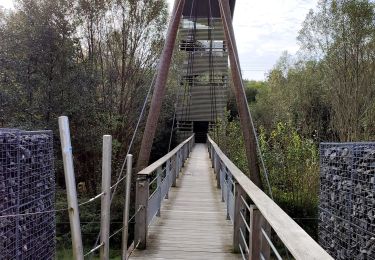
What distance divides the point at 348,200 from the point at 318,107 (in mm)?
19463

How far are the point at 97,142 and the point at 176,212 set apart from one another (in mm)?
6888

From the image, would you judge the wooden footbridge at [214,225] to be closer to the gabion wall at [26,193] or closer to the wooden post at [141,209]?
the wooden post at [141,209]

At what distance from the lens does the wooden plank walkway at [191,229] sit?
3.74 m

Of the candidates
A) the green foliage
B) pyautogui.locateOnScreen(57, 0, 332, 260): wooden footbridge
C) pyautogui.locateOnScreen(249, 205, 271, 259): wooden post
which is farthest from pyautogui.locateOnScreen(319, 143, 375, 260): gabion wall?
the green foliage

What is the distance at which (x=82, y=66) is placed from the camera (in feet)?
38.4

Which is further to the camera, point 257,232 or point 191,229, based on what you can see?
point 191,229

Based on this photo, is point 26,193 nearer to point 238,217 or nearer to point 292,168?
point 238,217

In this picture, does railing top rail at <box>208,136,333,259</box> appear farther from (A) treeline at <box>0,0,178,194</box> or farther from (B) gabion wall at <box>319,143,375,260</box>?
(A) treeline at <box>0,0,178,194</box>

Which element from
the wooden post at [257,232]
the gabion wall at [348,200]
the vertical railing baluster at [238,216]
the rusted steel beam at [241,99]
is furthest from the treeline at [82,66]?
the wooden post at [257,232]

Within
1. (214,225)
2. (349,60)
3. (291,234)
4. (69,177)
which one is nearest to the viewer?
(291,234)

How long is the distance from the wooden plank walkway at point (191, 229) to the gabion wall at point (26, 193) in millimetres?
935

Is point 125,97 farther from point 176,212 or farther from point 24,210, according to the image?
point 24,210

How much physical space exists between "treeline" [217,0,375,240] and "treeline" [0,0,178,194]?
351cm

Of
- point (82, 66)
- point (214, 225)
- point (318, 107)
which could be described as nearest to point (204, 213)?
point (214, 225)
